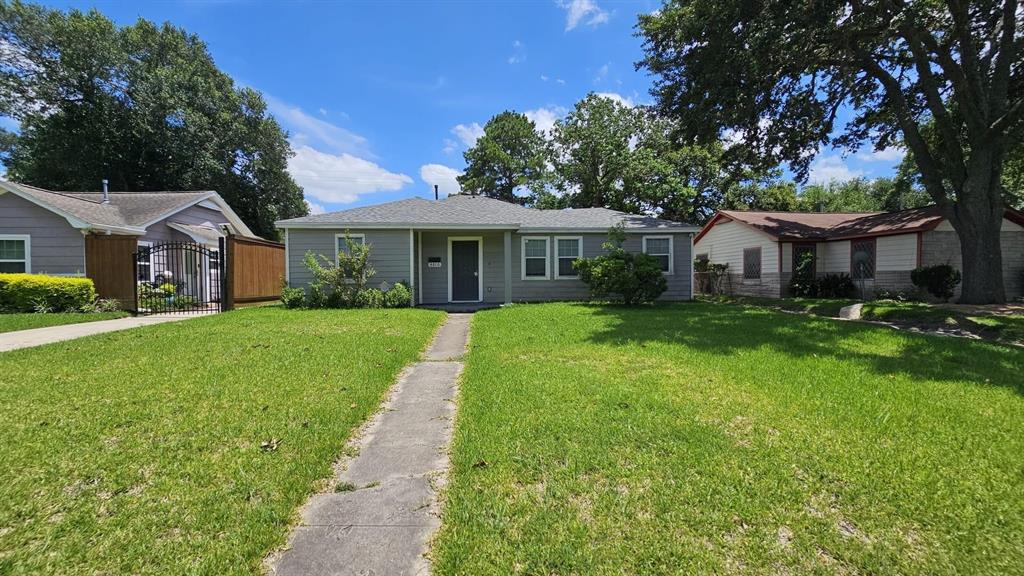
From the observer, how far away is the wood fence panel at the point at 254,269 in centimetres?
1249

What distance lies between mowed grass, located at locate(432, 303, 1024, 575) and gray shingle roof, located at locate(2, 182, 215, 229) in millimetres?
14259

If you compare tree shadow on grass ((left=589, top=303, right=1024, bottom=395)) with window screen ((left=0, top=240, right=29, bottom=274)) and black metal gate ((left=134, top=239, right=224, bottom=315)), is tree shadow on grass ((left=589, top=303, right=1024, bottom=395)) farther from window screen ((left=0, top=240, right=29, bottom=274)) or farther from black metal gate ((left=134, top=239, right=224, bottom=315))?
window screen ((left=0, top=240, right=29, bottom=274))

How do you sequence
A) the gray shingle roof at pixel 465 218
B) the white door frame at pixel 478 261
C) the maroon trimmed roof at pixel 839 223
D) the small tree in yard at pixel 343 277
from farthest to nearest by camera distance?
1. the maroon trimmed roof at pixel 839 223
2. the white door frame at pixel 478 261
3. the gray shingle roof at pixel 465 218
4. the small tree in yard at pixel 343 277

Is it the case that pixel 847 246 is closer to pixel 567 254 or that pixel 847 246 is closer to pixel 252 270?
pixel 567 254

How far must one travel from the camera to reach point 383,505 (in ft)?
8.42

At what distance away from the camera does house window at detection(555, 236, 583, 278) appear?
14109 mm

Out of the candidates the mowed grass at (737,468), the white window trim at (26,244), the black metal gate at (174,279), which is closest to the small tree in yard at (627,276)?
the mowed grass at (737,468)

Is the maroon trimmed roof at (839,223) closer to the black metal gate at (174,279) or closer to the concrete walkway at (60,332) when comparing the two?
the black metal gate at (174,279)

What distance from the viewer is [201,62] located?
29.5 metres

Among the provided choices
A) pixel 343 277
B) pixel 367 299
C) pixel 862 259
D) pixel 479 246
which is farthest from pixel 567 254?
pixel 862 259

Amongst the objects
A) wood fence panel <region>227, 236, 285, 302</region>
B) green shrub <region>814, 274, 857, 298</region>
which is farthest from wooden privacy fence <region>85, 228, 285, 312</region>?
green shrub <region>814, 274, 857, 298</region>

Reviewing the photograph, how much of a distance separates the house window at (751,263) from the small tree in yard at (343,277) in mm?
15792

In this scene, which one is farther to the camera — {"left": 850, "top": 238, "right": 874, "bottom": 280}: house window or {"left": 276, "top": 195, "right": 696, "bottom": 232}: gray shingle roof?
{"left": 850, "top": 238, "right": 874, "bottom": 280}: house window

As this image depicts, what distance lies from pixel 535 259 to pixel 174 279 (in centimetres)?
1254
